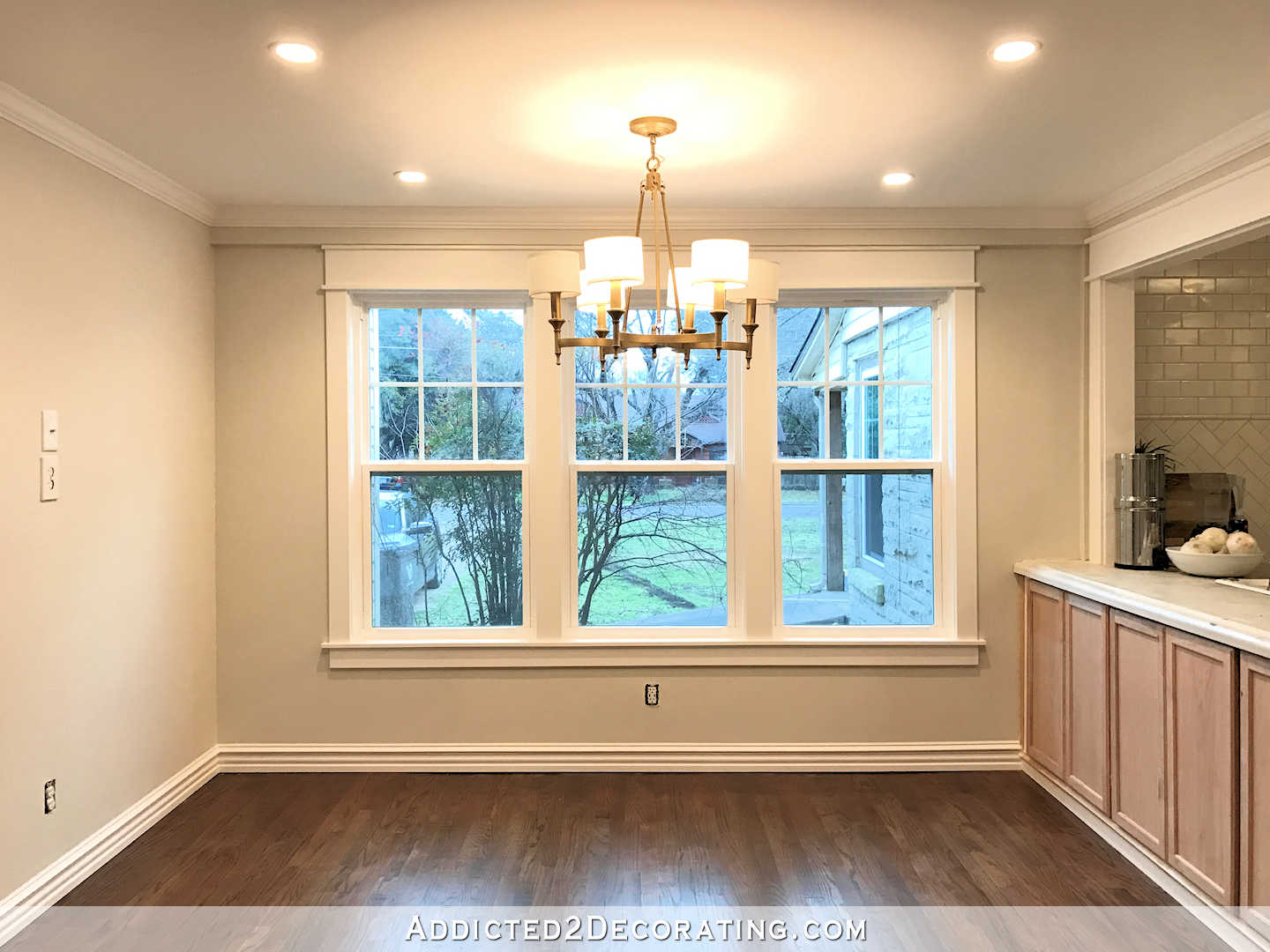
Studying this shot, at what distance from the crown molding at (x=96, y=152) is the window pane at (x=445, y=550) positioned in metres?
1.37

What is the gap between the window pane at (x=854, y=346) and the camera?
4.34m

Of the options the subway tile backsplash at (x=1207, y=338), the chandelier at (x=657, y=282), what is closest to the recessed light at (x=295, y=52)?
the chandelier at (x=657, y=282)

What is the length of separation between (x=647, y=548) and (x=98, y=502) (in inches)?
87.2

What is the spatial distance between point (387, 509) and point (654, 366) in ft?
4.56

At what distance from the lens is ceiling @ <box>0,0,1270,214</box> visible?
2283 mm

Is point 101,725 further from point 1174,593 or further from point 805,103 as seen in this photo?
point 1174,593

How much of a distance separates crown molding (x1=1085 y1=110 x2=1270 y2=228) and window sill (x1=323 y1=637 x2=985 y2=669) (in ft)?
6.32

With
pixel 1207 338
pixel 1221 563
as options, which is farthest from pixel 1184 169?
pixel 1221 563

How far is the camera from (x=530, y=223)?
4.13 m

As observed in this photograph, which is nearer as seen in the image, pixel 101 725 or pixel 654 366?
pixel 101 725

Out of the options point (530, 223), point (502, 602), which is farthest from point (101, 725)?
point (530, 223)

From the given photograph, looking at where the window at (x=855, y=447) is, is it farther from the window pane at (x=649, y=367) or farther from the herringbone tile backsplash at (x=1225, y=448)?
the herringbone tile backsplash at (x=1225, y=448)

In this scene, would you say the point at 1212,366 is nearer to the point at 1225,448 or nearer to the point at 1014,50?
the point at 1225,448

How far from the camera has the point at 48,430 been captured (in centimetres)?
297
